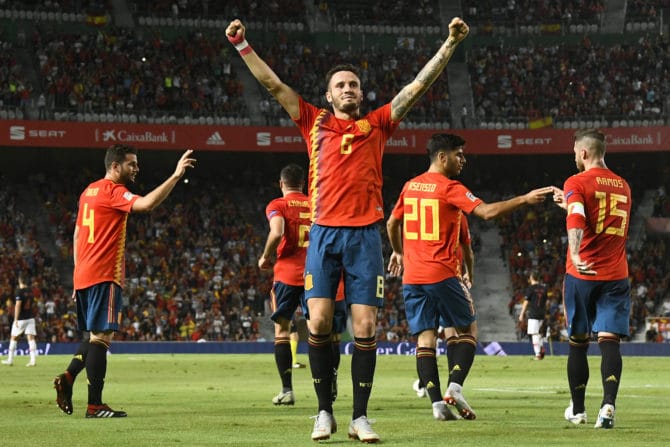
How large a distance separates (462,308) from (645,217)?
40.7 m

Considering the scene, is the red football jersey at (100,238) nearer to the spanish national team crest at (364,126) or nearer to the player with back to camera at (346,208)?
the player with back to camera at (346,208)

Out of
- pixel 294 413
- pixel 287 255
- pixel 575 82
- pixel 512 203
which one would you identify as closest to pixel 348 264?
pixel 512 203

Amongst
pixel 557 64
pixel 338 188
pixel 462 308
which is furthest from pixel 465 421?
pixel 557 64

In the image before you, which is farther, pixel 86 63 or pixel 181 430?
pixel 86 63

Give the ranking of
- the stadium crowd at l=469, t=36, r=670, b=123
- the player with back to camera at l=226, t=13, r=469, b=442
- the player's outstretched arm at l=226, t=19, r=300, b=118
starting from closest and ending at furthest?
the player with back to camera at l=226, t=13, r=469, b=442, the player's outstretched arm at l=226, t=19, r=300, b=118, the stadium crowd at l=469, t=36, r=670, b=123

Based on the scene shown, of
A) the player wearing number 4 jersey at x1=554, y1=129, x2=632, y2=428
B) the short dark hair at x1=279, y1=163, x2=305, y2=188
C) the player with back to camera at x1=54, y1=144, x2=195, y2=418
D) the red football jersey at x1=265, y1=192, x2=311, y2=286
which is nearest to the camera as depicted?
the player wearing number 4 jersey at x1=554, y1=129, x2=632, y2=428

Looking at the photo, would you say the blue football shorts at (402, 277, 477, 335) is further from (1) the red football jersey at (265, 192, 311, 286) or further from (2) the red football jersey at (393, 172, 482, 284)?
(1) the red football jersey at (265, 192, 311, 286)

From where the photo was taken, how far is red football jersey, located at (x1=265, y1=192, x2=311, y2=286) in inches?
557

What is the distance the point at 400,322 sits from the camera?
141 feet

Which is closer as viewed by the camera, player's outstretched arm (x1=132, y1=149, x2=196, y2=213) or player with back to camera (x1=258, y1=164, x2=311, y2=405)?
player's outstretched arm (x1=132, y1=149, x2=196, y2=213)

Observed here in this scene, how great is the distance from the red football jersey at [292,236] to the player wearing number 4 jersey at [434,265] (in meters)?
2.52

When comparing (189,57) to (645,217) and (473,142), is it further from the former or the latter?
(645,217)

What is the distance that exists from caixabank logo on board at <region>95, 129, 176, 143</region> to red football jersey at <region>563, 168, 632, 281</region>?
37.8 metres

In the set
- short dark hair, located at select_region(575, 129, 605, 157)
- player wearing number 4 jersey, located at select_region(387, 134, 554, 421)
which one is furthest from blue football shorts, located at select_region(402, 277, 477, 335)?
short dark hair, located at select_region(575, 129, 605, 157)
